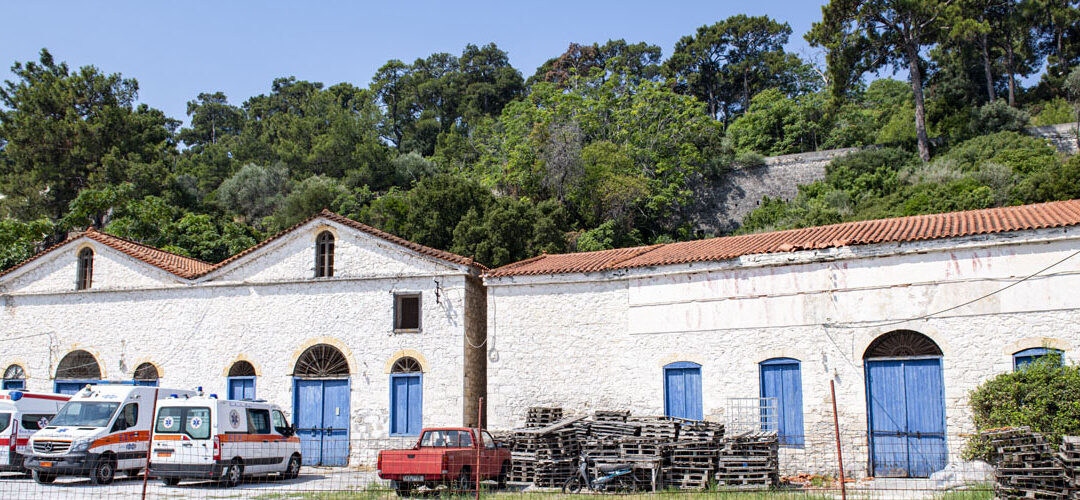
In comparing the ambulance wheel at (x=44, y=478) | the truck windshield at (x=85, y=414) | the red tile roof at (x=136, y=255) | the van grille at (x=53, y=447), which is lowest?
the ambulance wheel at (x=44, y=478)

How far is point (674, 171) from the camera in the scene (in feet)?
167

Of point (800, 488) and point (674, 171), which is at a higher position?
point (674, 171)

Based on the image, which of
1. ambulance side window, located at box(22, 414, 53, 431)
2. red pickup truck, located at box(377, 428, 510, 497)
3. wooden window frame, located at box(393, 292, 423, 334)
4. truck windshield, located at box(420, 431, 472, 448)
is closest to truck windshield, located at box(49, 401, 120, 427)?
ambulance side window, located at box(22, 414, 53, 431)

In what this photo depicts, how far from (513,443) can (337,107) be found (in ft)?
190

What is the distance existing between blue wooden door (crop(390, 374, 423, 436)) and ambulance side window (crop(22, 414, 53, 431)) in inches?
314

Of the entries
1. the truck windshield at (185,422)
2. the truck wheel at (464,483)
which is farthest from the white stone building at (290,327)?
the truck windshield at (185,422)

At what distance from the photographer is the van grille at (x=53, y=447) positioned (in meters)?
16.8

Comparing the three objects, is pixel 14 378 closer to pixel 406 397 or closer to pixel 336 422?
pixel 336 422

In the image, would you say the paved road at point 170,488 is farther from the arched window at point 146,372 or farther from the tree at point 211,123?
the tree at point 211,123

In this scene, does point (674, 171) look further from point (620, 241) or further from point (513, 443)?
point (513, 443)

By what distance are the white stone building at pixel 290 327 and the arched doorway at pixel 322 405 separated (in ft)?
0.10

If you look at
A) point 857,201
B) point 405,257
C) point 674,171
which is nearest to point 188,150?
point 674,171

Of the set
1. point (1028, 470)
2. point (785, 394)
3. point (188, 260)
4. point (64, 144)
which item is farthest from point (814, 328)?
point (64, 144)

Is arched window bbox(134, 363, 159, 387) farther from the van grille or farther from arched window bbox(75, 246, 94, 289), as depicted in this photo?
the van grille
